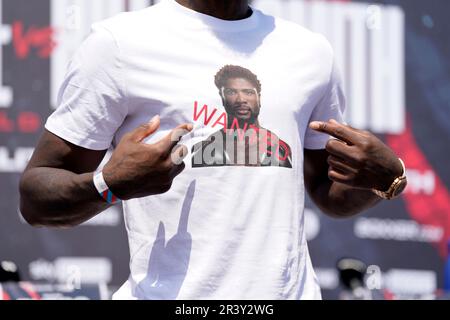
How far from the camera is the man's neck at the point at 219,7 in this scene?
7.47 ft

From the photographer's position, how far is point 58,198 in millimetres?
2107

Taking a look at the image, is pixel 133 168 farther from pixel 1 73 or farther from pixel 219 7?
pixel 1 73

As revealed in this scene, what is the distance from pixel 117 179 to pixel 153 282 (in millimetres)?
262

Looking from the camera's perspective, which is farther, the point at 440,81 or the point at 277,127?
the point at 440,81

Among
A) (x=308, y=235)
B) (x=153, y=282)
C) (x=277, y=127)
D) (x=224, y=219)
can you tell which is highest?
(x=277, y=127)

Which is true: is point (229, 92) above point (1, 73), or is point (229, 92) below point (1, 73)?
above

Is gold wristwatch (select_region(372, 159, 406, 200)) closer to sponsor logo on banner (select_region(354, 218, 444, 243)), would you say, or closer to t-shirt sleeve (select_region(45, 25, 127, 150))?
t-shirt sleeve (select_region(45, 25, 127, 150))

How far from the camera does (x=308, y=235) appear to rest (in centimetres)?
574

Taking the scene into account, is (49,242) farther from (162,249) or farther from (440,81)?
(162,249)

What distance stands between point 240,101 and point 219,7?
279 mm

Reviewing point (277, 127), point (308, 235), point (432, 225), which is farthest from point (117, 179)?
point (432, 225)

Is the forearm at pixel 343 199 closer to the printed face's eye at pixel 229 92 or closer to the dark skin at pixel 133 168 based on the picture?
the dark skin at pixel 133 168

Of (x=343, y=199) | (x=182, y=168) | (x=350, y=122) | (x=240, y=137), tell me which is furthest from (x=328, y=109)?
(x=350, y=122)

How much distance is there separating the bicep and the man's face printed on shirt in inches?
12.5
